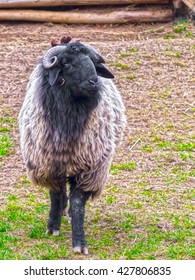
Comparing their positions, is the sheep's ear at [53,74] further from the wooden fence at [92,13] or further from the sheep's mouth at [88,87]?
the wooden fence at [92,13]

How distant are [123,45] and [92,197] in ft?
22.1

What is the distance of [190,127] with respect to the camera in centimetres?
1267

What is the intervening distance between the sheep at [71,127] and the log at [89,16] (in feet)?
24.4

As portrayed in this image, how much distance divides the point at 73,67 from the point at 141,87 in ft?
19.1

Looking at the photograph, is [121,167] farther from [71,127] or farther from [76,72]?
[76,72]

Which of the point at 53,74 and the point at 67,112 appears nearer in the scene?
the point at 53,74

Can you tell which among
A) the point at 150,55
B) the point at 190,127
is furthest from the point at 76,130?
the point at 150,55

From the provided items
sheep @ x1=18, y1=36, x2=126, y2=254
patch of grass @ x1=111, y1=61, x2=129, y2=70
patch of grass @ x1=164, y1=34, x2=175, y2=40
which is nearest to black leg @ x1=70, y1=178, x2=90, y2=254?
sheep @ x1=18, y1=36, x2=126, y2=254

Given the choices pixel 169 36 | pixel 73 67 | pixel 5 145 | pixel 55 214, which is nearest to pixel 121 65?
pixel 169 36

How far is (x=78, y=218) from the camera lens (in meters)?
8.45

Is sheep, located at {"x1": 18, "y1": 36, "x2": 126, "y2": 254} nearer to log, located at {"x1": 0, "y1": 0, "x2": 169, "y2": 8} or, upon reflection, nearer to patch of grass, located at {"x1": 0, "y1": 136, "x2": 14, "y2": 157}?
patch of grass, located at {"x1": 0, "y1": 136, "x2": 14, "y2": 157}

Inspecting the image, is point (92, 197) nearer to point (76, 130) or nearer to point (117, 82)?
point (76, 130)

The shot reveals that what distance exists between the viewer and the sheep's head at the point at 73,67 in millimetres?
8156
